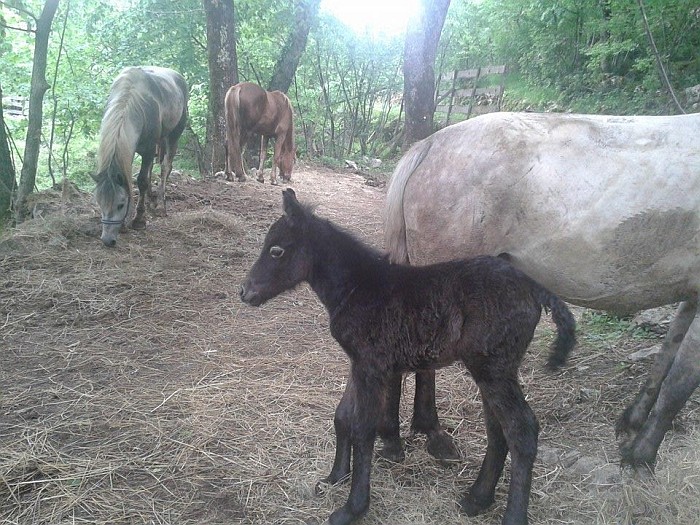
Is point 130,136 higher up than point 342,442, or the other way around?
point 130,136

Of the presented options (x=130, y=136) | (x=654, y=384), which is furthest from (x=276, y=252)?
(x=130, y=136)

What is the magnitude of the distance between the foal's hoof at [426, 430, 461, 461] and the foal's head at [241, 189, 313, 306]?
1.23 meters

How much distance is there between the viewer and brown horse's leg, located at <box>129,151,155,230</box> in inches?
268

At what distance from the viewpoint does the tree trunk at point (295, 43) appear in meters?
12.0

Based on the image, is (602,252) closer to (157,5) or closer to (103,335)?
(103,335)

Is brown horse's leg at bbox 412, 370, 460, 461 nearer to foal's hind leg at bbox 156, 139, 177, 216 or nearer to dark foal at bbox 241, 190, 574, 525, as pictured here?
dark foal at bbox 241, 190, 574, 525

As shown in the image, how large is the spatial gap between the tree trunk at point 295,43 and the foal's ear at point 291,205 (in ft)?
33.9

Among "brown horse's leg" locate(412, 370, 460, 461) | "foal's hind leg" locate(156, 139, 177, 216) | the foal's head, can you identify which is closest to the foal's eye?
the foal's head

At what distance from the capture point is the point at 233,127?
9.97 metres

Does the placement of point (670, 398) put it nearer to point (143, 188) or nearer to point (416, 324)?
point (416, 324)

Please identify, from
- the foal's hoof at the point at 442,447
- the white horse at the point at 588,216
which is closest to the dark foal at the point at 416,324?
the foal's hoof at the point at 442,447

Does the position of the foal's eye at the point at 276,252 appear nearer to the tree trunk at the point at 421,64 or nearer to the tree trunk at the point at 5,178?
the tree trunk at the point at 5,178

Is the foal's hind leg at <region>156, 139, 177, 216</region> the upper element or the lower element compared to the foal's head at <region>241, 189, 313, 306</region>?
lower

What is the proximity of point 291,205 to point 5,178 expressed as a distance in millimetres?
5949
